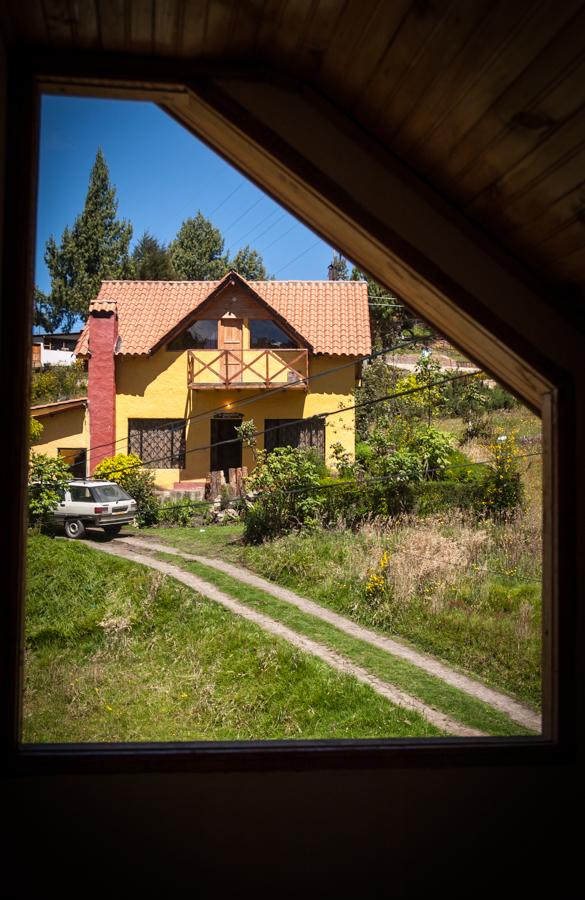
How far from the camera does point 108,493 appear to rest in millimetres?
10305

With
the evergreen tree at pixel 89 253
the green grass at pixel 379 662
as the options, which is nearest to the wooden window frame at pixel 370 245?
the green grass at pixel 379 662

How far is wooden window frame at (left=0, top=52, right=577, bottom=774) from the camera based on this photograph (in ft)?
5.63

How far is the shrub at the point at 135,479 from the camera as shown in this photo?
10695 mm

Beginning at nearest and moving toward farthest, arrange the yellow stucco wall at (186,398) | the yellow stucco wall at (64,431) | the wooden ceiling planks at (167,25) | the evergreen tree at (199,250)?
the wooden ceiling planks at (167,25)
the yellow stucco wall at (64,431)
the yellow stucco wall at (186,398)
the evergreen tree at (199,250)

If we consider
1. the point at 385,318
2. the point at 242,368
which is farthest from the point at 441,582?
the point at 385,318

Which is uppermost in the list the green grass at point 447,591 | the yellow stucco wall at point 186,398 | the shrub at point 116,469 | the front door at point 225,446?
the yellow stucco wall at point 186,398

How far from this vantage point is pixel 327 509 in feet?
30.8

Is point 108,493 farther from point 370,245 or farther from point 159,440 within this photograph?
point 370,245

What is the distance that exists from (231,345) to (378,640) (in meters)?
5.82

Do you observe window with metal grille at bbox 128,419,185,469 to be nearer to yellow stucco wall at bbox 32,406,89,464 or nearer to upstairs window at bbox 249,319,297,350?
yellow stucco wall at bbox 32,406,89,464

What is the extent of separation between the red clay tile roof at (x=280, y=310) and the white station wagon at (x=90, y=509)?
2.44m

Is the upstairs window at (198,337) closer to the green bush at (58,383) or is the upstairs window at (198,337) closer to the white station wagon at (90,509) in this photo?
the green bush at (58,383)

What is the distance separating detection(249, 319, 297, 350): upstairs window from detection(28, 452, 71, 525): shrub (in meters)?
3.28

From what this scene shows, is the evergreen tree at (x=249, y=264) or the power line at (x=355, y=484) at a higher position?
the evergreen tree at (x=249, y=264)
